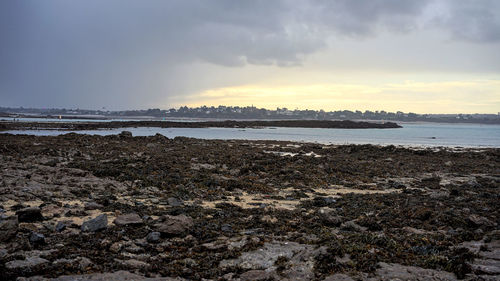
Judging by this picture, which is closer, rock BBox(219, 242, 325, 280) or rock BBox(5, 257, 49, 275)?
rock BBox(5, 257, 49, 275)

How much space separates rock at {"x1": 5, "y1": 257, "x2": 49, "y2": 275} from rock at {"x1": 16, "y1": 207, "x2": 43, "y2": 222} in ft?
7.18

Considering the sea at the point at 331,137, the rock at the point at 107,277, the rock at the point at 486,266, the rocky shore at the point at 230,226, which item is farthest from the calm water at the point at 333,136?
the rock at the point at 107,277

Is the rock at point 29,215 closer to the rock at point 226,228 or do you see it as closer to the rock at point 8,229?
the rock at point 8,229

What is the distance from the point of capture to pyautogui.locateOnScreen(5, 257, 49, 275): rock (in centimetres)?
552

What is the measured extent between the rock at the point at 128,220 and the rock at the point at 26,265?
218 cm

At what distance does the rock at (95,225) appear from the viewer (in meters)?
7.64

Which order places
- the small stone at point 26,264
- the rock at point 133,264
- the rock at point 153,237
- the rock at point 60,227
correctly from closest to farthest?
the small stone at point 26,264 < the rock at point 133,264 < the rock at point 153,237 < the rock at point 60,227

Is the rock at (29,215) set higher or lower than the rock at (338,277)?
higher

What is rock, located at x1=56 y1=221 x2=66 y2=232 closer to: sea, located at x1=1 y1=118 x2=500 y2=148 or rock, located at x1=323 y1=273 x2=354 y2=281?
rock, located at x1=323 y1=273 x2=354 y2=281

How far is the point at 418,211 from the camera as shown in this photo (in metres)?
9.70

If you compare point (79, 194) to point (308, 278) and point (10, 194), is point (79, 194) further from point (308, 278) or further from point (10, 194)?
point (308, 278)

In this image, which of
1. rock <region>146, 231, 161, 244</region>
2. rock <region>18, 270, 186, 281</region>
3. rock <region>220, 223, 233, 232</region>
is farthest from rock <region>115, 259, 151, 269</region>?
rock <region>220, 223, 233, 232</region>

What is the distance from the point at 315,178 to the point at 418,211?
21.8 feet

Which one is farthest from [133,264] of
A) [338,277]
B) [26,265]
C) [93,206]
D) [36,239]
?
[93,206]
